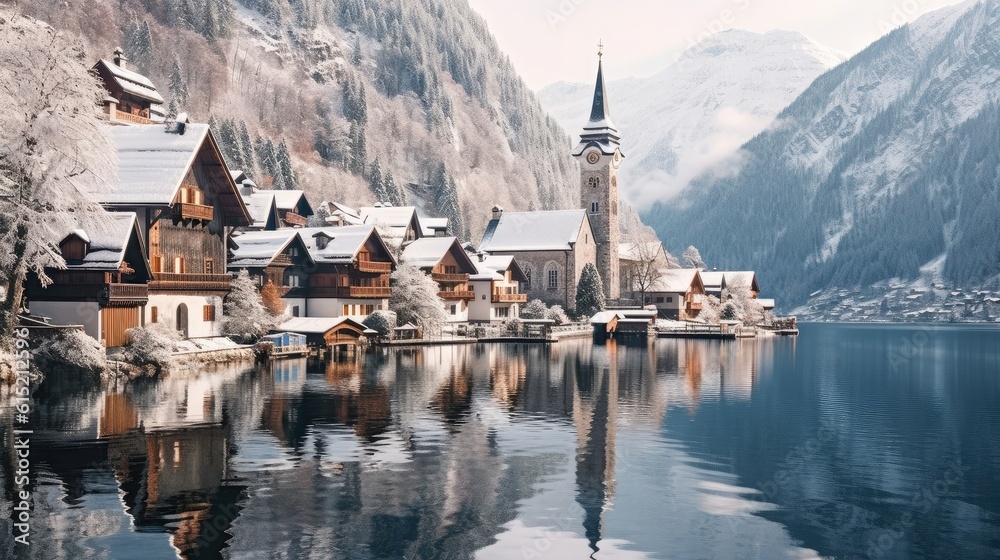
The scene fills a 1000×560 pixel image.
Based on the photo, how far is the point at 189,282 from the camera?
5497 cm

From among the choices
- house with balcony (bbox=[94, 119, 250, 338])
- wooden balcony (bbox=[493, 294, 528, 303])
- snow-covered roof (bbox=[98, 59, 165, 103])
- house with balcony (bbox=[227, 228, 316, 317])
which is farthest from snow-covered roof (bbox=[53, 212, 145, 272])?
wooden balcony (bbox=[493, 294, 528, 303])

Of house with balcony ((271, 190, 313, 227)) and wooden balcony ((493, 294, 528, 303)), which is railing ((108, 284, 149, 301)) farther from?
wooden balcony ((493, 294, 528, 303))

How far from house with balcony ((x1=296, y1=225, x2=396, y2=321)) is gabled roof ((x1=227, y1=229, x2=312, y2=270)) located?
11.3 feet

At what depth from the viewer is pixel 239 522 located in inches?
768

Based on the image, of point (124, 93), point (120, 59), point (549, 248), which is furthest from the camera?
point (549, 248)

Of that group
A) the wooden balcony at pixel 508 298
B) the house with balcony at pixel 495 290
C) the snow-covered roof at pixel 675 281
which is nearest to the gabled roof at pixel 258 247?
the house with balcony at pixel 495 290

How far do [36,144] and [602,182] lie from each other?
95.5 m

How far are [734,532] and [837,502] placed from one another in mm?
4258

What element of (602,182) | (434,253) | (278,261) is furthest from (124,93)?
(602,182)

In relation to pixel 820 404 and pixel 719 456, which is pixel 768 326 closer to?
pixel 820 404

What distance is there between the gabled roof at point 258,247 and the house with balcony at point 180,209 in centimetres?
501

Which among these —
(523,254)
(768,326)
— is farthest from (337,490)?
(768,326)

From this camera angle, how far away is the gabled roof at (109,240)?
4741cm

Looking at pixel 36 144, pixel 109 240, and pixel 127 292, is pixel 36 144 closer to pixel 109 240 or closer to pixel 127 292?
pixel 109 240
